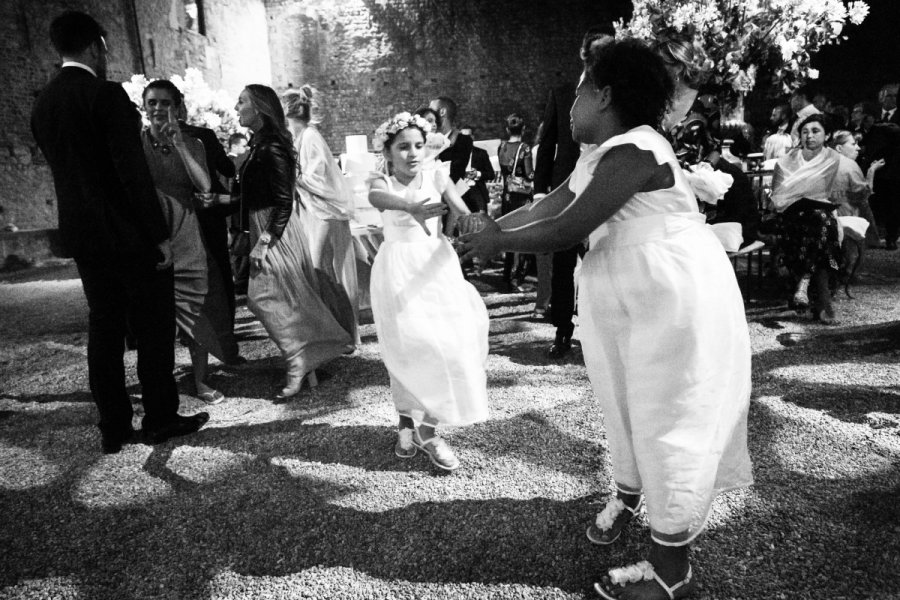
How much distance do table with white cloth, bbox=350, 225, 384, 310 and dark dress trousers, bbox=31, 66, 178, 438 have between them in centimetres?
246

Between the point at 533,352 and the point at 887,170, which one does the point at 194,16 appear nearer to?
the point at 533,352

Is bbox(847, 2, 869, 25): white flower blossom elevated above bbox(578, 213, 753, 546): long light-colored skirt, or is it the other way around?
bbox(847, 2, 869, 25): white flower blossom

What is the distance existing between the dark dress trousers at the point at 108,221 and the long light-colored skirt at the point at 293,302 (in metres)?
0.68

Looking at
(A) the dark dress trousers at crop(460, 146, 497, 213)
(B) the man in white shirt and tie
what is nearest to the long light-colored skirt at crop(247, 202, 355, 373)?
(A) the dark dress trousers at crop(460, 146, 497, 213)

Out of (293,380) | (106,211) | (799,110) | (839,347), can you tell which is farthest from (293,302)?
(799,110)

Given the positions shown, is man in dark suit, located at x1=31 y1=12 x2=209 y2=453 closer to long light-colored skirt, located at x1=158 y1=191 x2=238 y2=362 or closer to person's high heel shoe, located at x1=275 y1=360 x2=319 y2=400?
long light-colored skirt, located at x1=158 y1=191 x2=238 y2=362

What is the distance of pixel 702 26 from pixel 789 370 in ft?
8.17

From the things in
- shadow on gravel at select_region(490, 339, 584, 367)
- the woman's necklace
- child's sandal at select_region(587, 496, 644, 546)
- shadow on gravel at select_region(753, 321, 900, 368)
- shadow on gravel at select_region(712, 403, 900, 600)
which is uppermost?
the woman's necklace

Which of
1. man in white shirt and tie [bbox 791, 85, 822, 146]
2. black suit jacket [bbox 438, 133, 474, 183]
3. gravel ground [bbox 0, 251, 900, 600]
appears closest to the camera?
gravel ground [bbox 0, 251, 900, 600]

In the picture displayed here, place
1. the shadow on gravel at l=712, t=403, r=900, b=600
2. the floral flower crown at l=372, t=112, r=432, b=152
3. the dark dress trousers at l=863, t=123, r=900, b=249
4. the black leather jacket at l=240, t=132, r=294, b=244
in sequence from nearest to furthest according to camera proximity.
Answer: the shadow on gravel at l=712, t=403, r=900, b=600
the floral flower crown at l=372, t=112, r=432, b=152
the black leather jacket at l=240, t=132, r=294, b=244
the dark dress trousers at l=863, t=123, r=900, b=249

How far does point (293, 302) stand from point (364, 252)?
5.73ft

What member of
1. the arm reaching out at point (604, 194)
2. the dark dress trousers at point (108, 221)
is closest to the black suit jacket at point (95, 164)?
the dark dress trousers at point (108, 221)

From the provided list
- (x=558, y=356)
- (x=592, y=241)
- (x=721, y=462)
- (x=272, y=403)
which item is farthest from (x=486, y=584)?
(x=558, y=356)

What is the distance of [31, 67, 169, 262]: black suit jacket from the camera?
2.57 m
